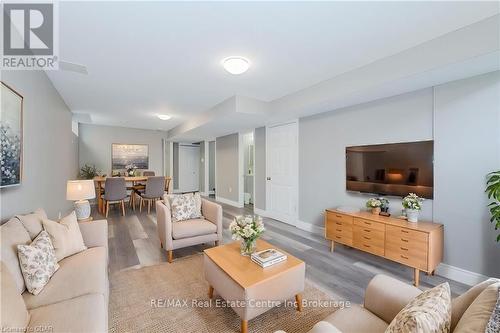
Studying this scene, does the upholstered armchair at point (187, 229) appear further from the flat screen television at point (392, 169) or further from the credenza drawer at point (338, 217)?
the flat screen television at point (392, 169)

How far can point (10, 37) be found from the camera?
184 cm

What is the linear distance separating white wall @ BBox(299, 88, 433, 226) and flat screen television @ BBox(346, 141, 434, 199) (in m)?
0.10

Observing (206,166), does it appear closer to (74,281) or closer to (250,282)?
(74,281)

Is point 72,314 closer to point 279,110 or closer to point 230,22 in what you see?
point 230,22

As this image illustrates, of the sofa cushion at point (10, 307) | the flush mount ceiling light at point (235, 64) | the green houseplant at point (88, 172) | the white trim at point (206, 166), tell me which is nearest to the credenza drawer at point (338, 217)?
the flush mount ceiling light at point (235, 64)

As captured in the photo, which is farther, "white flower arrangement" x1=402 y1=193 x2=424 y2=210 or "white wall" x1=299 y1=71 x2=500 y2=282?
"white flower arrangement" x1=402 y1=193 x2=424 y2=210

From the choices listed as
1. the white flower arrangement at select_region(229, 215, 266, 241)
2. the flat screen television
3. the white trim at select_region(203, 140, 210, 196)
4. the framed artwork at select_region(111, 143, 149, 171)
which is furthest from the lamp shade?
the white trim at select_region(203, 140, 210, 196)

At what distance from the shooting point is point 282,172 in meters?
4.68

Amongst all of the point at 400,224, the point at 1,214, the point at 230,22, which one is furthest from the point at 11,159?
the point at 400,224

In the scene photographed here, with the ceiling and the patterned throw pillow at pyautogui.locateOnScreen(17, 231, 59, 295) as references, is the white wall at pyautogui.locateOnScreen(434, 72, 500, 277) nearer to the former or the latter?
the ceiling

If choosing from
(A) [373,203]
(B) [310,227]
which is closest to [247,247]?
(A) [373,203]

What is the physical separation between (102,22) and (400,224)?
3.61 metres

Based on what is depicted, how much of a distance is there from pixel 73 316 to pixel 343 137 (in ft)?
12.0

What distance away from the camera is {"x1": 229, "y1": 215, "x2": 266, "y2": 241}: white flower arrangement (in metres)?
1.97
